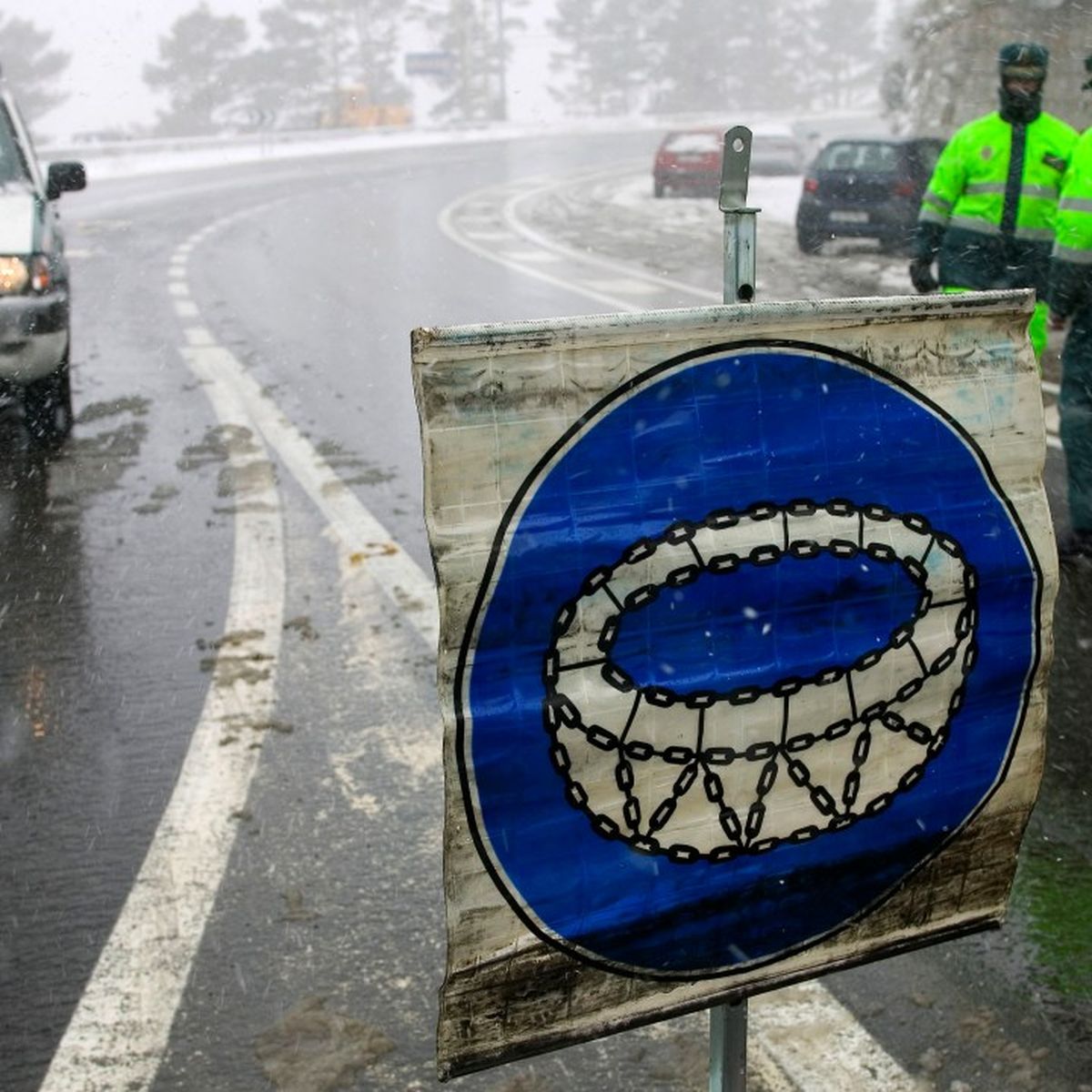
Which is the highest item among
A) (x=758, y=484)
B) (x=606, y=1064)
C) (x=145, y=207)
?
(x=758, y=484)

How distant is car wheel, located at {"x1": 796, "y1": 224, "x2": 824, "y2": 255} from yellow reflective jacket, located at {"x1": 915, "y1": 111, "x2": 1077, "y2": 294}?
11697mm

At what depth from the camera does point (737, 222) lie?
5.94ft

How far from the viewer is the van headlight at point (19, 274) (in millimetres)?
7539

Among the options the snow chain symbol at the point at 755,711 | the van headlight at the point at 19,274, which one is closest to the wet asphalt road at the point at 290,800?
the van headlight at the point at 19,274

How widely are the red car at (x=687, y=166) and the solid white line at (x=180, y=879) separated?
875 inches

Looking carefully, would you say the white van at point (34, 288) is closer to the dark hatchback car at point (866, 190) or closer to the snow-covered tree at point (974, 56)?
the dark hatchback car at point (866, 190)

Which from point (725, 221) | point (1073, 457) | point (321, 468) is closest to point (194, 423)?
point (321, 468)

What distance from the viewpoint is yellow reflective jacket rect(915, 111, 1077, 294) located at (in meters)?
5.47

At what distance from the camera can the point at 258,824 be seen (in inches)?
146

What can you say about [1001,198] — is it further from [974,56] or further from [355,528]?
[974,56]

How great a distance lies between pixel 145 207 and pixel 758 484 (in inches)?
1064

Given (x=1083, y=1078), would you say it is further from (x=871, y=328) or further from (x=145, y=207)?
(x=145, y=207)

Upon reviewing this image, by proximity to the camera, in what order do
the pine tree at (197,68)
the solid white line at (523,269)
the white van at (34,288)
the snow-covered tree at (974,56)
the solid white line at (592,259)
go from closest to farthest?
the white van at (34,288), the solid white line at (523,269), the solid white line at (592,259), the snow-covered tree at (974,56), the pine tree at (197,68)

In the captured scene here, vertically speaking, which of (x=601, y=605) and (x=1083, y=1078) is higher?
(x=601, y=605)
